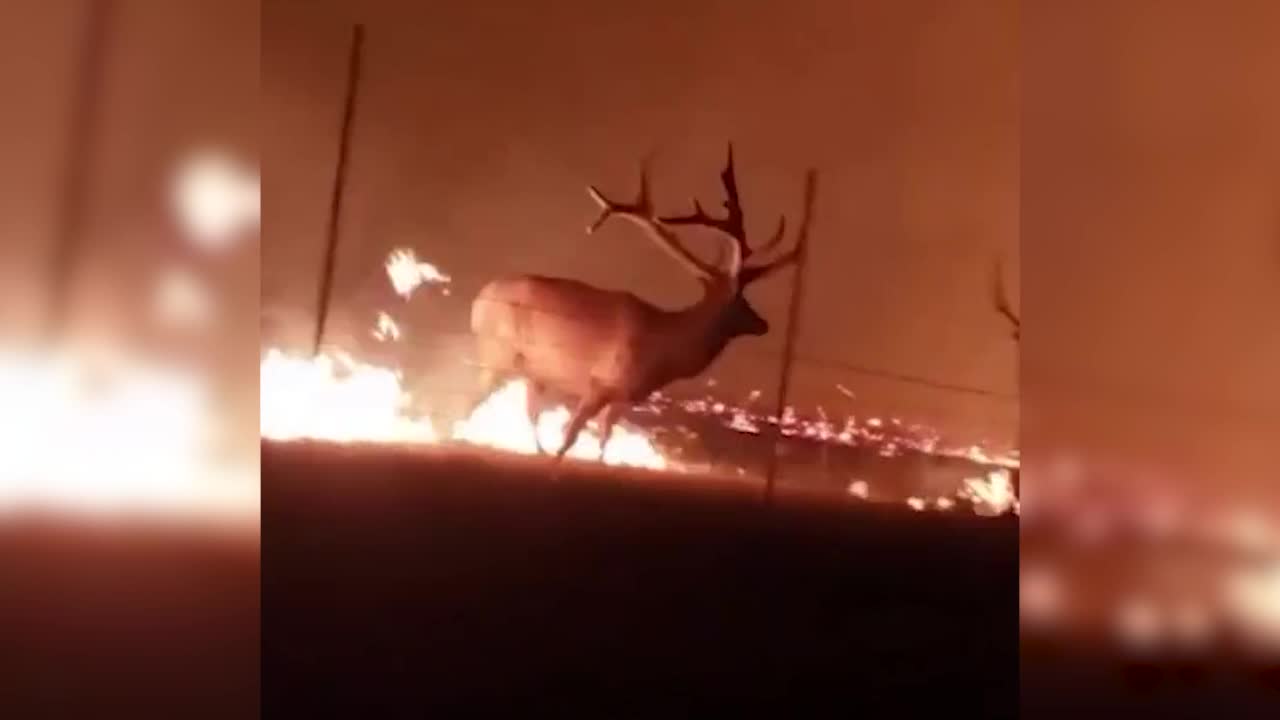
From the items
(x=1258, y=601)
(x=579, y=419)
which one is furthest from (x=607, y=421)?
(x=1258, y=601)

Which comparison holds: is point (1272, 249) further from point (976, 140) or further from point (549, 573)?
point (549, 573)

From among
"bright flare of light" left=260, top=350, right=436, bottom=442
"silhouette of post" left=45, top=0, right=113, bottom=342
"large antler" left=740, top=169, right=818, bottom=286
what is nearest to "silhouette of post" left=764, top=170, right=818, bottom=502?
"large antler" left=740, top=169, right=818, bottom=286

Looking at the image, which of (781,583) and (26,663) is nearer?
(26,663)

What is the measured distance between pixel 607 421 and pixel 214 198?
45 cm

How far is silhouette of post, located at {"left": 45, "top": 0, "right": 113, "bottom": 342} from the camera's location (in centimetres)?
138

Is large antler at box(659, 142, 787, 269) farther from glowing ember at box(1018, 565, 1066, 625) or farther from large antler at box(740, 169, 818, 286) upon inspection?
glowing ember at box(1018, 565, 1066, 625)

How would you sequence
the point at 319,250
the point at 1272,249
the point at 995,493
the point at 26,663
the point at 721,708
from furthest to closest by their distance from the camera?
the point at 1272,249, the point at 995,493, the point at 721,708, the point at 319,250, the point at 26,663

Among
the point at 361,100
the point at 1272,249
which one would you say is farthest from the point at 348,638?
the point at 1272,249

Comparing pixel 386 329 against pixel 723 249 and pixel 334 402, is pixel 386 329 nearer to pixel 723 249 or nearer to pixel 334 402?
pixel 334 402

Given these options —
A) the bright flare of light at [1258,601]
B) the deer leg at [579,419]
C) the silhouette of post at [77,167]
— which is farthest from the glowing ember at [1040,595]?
the silhouette of post at [77,167]

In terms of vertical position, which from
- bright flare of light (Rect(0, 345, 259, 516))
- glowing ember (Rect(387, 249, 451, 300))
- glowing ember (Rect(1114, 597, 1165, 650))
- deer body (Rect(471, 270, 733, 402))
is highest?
glowing ember (Rect(387, 249, 451, 300))

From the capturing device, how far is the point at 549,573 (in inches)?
60.5

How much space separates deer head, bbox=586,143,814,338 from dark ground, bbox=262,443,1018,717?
18cm

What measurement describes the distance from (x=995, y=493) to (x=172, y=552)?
0.89 metres
